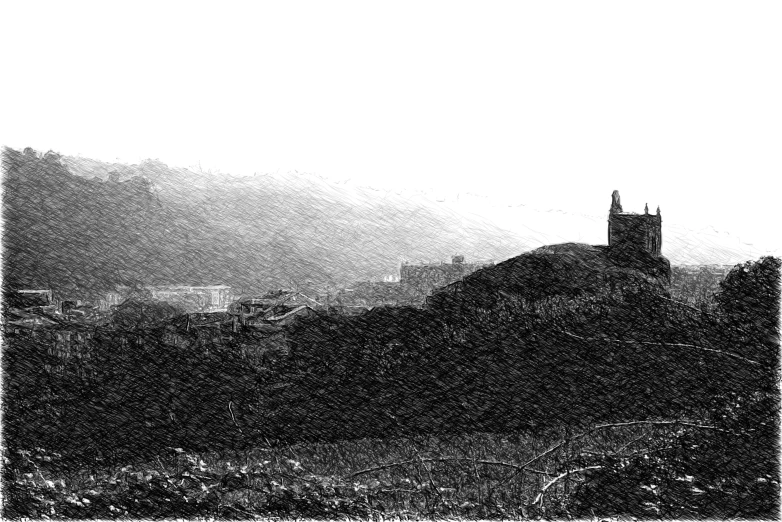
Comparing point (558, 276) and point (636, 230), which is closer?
point (636, 230)

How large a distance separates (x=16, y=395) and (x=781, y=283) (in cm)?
768

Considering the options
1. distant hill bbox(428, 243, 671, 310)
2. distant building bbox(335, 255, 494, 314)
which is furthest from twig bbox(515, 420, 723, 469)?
distant building bbox(335, 255, 494, 314)

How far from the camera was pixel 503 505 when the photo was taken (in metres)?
6.51

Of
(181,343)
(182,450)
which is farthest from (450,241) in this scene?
(182,450)

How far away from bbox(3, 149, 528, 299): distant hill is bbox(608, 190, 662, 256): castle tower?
0.91 meters

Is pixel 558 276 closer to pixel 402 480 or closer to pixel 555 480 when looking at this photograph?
pixel 555 480

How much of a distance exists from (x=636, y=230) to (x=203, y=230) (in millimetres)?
4344

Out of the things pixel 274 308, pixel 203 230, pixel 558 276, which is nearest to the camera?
pixel 274 308

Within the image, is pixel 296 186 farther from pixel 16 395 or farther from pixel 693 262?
pixel 693 262

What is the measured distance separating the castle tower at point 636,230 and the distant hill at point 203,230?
0.91 meters

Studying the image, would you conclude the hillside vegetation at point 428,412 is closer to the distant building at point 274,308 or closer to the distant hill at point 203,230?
the distant building at point 274,308

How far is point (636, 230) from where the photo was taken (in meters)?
7.12

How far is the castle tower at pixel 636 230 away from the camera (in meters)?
7.05

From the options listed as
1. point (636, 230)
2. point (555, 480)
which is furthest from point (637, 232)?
point (555, 480)
